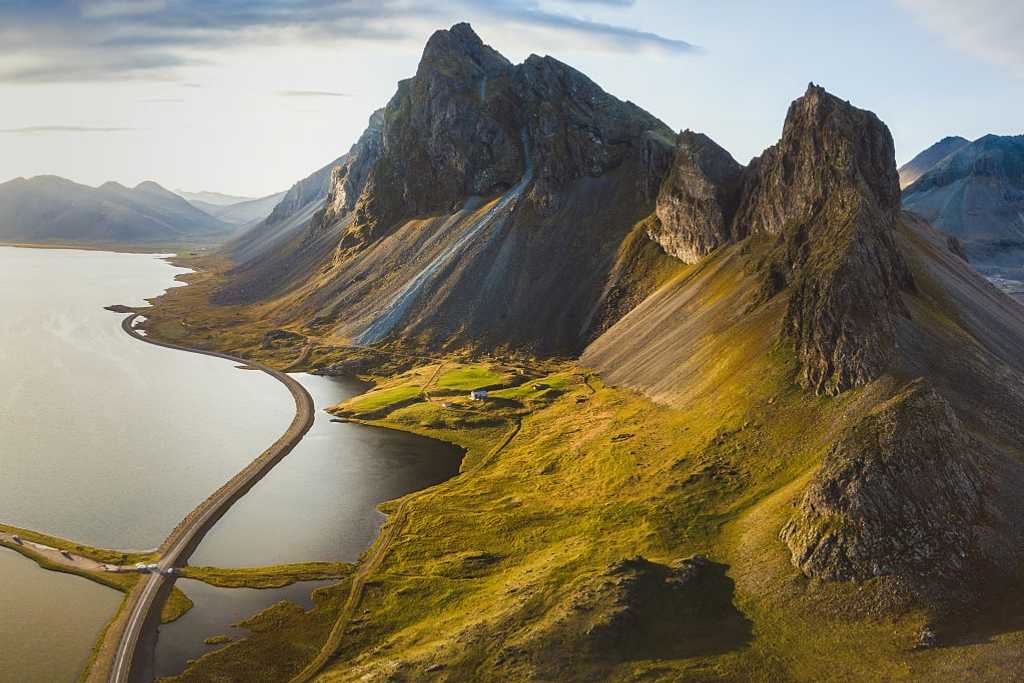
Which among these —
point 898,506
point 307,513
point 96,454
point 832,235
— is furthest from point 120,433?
point 832,235

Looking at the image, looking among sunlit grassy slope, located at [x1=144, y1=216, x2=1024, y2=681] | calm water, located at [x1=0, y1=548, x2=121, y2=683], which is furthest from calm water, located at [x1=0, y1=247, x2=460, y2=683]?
sunlit grassy slope, located at [x1=144, y1=216, x2=1024, y2=681]

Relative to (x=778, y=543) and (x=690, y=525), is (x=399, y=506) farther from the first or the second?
(x=778, y=543)

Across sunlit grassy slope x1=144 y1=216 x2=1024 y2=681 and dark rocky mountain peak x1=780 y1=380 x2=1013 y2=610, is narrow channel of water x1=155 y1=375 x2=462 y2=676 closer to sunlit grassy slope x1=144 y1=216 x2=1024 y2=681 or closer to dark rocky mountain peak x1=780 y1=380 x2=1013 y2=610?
sunlit grassy slope x1=144 y1=216 x2=1024 y2=681

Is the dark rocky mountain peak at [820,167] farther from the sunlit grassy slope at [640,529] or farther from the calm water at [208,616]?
the calm water at [208,616]

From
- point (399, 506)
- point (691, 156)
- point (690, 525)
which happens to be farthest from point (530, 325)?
point (690, 525)

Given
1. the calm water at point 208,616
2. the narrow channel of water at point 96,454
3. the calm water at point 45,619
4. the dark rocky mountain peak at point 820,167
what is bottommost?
the calm water at point 208,616

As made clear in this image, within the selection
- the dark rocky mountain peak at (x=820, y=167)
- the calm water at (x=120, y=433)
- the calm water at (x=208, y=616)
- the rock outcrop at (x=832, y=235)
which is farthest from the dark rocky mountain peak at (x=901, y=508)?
the calm water at (x=120, y=433)

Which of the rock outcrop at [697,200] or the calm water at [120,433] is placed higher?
the rock outcrop at [697,200]
